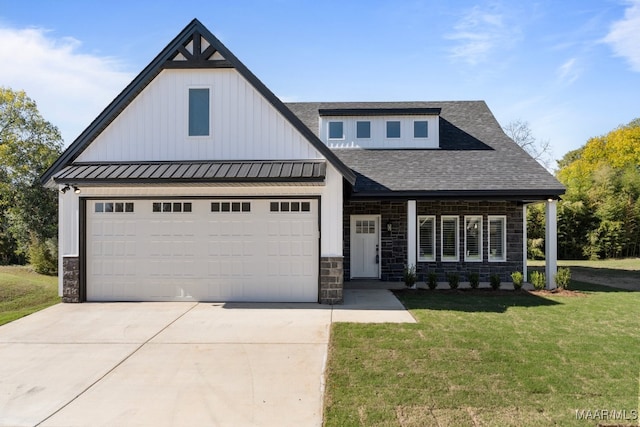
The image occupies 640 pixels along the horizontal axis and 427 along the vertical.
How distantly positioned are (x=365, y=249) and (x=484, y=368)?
833 centimetres

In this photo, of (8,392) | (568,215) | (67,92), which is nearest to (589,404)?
(8,392)

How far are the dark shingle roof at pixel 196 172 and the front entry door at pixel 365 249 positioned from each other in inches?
185

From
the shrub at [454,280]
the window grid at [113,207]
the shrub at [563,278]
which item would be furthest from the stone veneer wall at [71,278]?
the shrub at [563,278]

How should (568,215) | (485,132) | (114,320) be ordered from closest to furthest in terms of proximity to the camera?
1. (114,320)
2. (485,132)
3. (568,215)

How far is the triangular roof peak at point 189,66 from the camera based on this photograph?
952 centimetres

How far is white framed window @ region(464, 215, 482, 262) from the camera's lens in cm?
1356

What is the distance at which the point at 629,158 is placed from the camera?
36594mm

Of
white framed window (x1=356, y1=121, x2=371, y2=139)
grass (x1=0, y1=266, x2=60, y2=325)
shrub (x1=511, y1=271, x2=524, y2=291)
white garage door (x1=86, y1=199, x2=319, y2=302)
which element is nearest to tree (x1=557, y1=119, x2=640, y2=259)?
shrub (x1=511, y1=271, x2=524, y2=291)

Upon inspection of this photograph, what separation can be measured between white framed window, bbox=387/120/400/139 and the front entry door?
3535 mm

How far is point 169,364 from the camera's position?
5.83 m

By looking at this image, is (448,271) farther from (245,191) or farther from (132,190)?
(132,190)

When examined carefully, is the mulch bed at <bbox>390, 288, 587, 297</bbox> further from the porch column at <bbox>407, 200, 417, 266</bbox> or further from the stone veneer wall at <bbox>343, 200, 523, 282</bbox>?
the stone veneer wall at <bbox>343, 200, 523, 282</bbox>

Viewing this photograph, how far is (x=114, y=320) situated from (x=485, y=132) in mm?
13919

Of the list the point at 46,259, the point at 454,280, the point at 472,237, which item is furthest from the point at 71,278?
the point at 472,237
